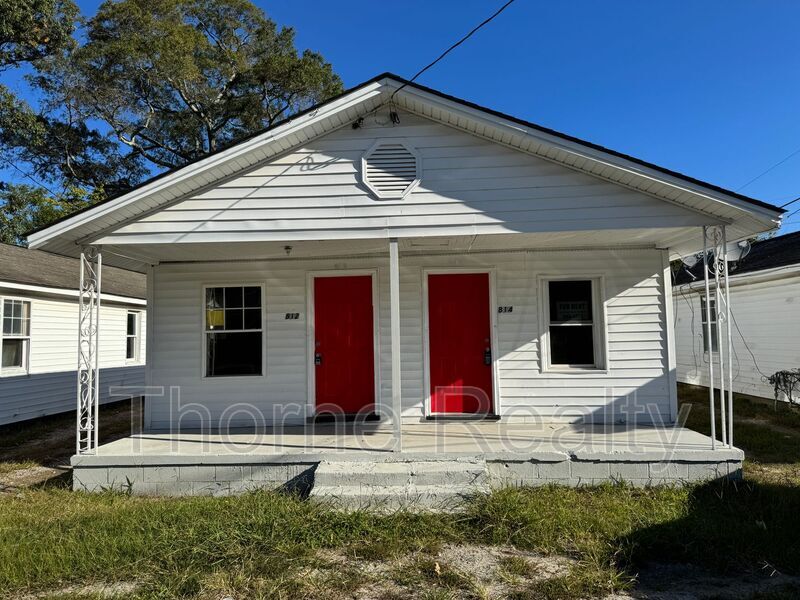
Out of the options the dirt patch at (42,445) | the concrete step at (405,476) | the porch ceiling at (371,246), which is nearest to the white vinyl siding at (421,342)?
the porch ceiling at (371,246)

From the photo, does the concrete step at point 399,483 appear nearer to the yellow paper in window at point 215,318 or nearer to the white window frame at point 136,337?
the yellow paper in window at point 215,318

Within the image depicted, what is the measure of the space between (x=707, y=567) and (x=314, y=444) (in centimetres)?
416

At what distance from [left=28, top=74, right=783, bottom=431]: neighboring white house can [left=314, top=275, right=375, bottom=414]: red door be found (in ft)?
0.07

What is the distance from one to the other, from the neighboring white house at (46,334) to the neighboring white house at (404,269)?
4.31m

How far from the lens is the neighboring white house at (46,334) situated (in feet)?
32.3

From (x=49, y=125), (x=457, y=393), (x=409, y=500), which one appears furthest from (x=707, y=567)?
(x=49, y=125)

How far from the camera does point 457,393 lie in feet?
25.0

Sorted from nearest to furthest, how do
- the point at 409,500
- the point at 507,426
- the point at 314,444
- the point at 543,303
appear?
the point at 409,500 → the point at 314,444 → the point at 507,426 → the point at 543,303

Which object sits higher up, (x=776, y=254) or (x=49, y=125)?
(x=49, y=125)

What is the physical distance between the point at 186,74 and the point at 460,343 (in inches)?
840

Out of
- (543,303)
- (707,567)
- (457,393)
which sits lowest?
(707,567)

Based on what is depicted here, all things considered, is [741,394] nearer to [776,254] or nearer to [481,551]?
[776,254]

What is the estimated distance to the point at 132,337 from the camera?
13.8m

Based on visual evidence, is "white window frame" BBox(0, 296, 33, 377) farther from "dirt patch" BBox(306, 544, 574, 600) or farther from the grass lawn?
"dirt patch" BBox(306, 544, 574, 600)
